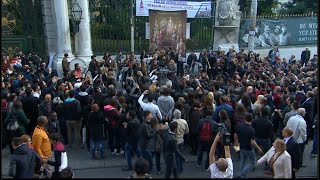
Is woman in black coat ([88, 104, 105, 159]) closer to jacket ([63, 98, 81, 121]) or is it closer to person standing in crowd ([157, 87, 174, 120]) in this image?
jacket ([63, 98, 81, 121])

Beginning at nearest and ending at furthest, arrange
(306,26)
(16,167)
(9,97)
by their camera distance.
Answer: (16,167) < (9,97) < (306,26)

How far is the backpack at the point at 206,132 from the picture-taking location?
30.3ft

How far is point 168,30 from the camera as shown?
21.9 meters

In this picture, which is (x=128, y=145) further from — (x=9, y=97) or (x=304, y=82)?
(x=304, y=82)

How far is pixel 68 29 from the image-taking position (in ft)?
60.2

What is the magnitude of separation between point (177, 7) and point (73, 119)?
43.0 feet

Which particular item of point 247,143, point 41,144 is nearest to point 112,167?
point 41,144

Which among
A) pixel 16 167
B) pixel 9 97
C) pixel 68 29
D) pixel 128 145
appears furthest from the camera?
pixel 68 29

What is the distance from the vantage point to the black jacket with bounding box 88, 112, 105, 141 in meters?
9.56

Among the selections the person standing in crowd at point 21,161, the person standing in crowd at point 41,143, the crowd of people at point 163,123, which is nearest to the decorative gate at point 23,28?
the crowd of people at point 163,123

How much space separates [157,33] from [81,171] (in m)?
13.4

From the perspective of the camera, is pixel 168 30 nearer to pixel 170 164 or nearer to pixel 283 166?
pixel 170 164

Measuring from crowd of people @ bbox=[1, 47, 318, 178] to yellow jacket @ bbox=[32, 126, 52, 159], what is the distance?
0.02 meters

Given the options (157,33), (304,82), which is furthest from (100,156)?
(157,33)
